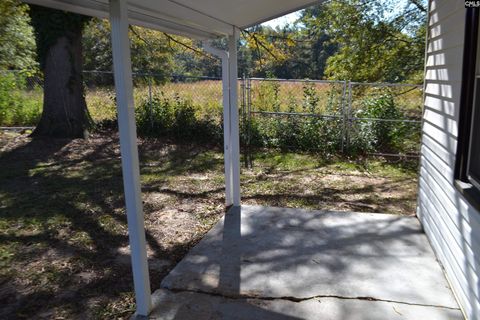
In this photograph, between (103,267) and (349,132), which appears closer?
(103,267)

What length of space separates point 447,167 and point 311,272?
142cm

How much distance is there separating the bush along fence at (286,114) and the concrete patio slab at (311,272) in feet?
11.3

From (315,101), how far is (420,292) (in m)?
5.71

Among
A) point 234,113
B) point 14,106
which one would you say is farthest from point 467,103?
point 14,106

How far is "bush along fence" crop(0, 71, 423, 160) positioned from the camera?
773 centimetres

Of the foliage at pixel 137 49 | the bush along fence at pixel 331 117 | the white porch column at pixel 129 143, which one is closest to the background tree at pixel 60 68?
the foliage at pixel 137 49

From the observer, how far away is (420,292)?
2906 millimetres

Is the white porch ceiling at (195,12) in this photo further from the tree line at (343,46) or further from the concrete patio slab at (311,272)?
the tree line at (343,46)

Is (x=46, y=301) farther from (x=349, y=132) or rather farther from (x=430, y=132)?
(x=349, y=132)

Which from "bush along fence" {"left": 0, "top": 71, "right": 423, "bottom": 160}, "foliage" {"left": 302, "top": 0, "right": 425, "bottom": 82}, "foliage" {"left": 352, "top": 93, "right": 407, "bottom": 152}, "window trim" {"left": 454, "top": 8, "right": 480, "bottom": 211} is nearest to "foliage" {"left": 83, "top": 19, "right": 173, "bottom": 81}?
"bush along fence" {"left": 0, "top": 71, "right": 423, "bottom": 160}

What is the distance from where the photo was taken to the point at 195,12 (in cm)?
321

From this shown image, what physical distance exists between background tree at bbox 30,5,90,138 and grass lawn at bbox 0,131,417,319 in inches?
19.6

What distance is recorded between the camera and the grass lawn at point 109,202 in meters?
3.07

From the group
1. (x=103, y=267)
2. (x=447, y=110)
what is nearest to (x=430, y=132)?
(x=447, y=110)
